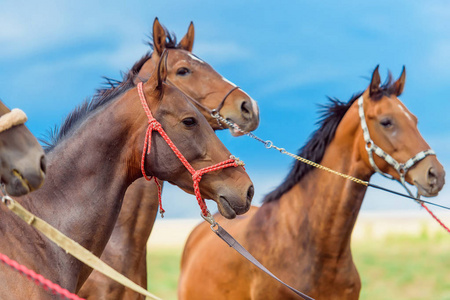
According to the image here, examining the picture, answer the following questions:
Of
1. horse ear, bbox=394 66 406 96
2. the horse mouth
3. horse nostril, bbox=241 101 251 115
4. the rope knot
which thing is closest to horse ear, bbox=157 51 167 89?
the rope knot

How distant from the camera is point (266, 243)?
626 cm

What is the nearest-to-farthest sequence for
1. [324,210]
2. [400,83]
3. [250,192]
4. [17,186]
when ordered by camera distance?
[17,186]
[250,192]
[324,210]
[400,83]

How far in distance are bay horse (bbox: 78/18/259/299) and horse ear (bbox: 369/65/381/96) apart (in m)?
1.39

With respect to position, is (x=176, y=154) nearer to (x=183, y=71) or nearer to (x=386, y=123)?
(x=183, y=71)

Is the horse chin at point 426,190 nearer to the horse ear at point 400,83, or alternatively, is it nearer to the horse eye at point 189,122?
the horse ear at point 400,83

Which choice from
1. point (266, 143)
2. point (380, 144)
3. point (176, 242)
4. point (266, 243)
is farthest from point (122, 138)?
point (176, 242)

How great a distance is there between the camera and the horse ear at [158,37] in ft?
19.8

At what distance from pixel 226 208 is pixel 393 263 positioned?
10.6 metres

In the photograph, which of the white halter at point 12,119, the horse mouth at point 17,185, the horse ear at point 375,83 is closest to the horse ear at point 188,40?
the horse ear at point 375,83

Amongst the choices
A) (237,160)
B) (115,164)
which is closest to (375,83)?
(237,160)

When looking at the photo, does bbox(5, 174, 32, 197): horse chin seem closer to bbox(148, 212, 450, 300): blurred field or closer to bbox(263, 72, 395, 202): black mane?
bbox(263, 72, 395, 202): black mane

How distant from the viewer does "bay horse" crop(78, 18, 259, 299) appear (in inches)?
194

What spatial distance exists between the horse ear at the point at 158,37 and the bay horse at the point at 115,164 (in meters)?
2.24

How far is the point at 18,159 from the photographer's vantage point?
283 cm
